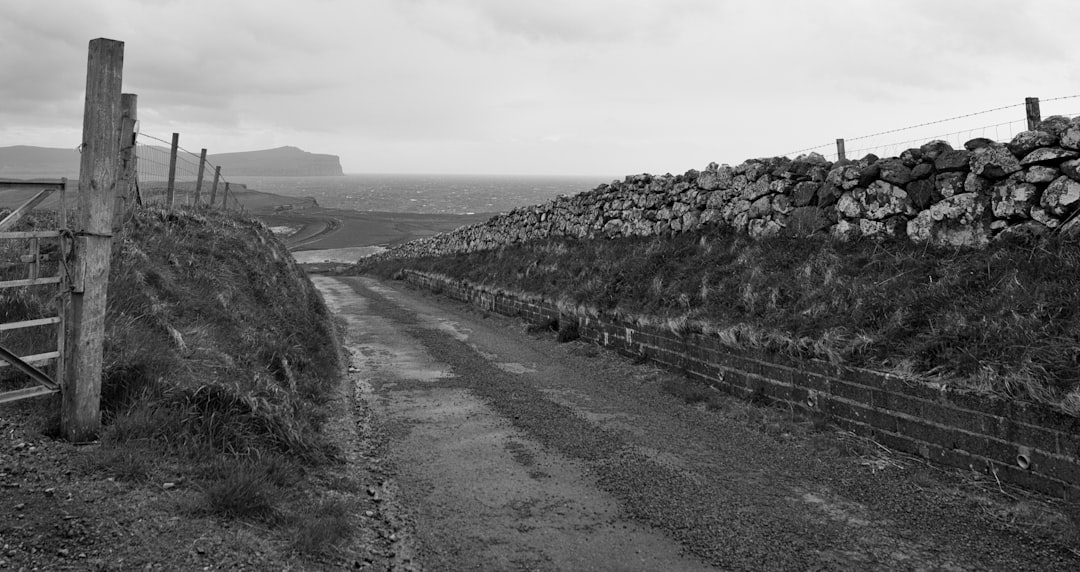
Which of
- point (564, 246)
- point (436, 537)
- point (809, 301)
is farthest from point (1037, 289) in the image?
point (564, 246)

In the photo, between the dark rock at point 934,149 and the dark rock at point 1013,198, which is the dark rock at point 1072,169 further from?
the dark rock at point 934,149

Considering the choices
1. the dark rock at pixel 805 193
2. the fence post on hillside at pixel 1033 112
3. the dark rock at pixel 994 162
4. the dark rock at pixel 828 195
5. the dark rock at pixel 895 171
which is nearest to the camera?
the dark rock at pixel 994 162

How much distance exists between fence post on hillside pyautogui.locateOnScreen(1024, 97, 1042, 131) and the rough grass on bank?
231 centimetres

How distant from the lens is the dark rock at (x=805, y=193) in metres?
10.5

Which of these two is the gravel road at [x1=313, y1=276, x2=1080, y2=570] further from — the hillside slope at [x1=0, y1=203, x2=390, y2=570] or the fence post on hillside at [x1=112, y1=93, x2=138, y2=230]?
the fence post on hillside at [x1=112, y1=93, x2=138, y2=230]

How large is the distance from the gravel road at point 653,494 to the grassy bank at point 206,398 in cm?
88

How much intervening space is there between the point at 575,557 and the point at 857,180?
777 cm

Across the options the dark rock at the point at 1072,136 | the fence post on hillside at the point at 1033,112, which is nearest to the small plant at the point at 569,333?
the fence post on hillside at the point at 1033,112

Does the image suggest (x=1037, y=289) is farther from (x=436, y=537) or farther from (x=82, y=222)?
(x=82, y=222)

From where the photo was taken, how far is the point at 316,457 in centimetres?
592

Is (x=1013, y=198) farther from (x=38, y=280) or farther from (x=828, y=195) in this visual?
(x=38, y=280)

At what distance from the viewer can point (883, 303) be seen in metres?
7.39

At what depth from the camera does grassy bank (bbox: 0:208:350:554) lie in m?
4.39

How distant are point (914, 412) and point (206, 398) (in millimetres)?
6692
